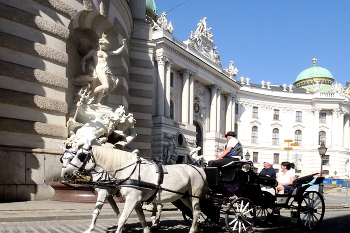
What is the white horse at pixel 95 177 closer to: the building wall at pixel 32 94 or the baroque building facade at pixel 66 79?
the building wall at pixel 32 94

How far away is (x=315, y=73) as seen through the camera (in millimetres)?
69312

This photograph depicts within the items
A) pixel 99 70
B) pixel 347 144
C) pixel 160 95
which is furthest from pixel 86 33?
pixel 347 144

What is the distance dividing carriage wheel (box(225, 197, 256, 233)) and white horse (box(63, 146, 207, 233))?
2.49 ft

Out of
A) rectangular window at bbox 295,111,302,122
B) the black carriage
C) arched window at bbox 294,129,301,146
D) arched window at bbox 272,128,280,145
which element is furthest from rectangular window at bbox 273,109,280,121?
the black carriage

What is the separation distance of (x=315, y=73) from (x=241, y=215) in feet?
223

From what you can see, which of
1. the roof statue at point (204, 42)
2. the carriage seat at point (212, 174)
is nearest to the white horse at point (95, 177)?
the carriage seat at point (212, 174)

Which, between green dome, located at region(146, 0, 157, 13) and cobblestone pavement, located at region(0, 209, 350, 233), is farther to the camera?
green dome, located at region(146, 0, 157, 13)

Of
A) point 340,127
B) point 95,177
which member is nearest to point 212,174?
point 95,177

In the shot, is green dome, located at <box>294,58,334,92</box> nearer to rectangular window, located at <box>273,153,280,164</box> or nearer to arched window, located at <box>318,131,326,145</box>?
arched window, located at <box>318,131,326,145</box>

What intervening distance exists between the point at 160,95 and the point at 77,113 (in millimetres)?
28191

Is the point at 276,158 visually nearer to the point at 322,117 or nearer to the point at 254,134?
the point at 254,134

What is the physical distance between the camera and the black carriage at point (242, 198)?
7.46 m

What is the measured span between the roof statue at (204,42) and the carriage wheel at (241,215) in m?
41.4

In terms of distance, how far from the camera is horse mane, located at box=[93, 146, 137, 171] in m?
6.23
